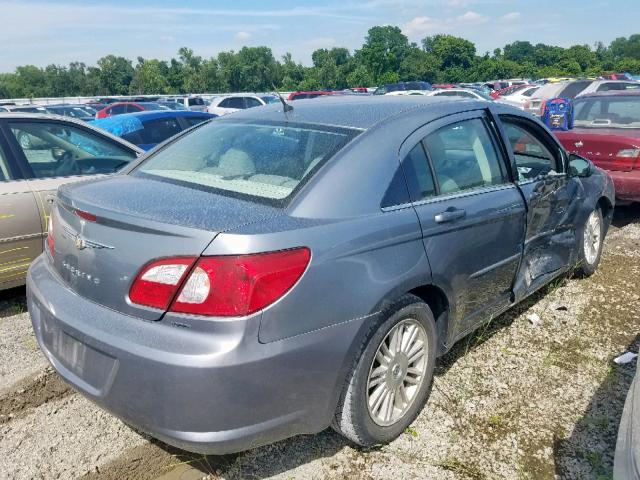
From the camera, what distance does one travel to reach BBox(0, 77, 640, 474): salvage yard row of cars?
1999 millimetres

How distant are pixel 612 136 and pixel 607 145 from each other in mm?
119

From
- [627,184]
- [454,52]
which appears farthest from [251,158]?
[454,52]

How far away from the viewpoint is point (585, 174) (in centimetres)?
428

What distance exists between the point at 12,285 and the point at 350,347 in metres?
2.99

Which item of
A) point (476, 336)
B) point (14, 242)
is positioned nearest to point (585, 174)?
point (476, 336)

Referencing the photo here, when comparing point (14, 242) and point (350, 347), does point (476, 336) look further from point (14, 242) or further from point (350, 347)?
point (14, 242)

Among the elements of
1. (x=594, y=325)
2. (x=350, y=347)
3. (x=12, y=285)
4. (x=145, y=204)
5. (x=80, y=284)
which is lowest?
(x=594, y=325)

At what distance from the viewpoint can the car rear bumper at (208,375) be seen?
6.45ft

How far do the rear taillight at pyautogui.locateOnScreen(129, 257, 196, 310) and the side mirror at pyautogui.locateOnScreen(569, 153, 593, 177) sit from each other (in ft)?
10.6

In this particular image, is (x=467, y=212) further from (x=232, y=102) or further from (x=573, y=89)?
(x=232, y=102)

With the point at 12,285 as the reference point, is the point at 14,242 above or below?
above

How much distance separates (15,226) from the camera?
12.9 feet

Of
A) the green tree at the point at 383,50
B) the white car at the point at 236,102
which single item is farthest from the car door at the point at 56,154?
the green tree at the point at 383,50

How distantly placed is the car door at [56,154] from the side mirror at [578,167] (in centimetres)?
366
